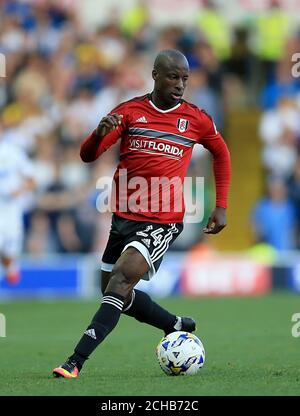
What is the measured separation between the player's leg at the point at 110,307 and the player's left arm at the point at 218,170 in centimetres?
70

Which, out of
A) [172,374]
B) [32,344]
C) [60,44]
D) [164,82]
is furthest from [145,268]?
[60,44]

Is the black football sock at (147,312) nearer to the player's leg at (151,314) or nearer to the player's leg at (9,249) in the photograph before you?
the player's leg at (151,314)

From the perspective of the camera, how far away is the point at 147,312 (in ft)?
26.9

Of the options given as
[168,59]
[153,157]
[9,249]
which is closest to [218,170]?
[153,157]

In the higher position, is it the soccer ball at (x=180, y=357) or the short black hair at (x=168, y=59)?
the short black hair at (x=168, y=59)

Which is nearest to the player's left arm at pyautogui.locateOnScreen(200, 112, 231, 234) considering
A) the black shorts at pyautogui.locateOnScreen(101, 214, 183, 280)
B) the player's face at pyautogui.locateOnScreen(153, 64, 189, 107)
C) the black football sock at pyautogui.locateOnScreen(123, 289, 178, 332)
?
the black shorts at pyautogui.locateOnScreen(101, 214, 183, 280)

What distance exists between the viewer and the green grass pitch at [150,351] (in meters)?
6.77

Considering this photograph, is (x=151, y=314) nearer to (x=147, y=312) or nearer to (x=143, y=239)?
(x=147, y=312)

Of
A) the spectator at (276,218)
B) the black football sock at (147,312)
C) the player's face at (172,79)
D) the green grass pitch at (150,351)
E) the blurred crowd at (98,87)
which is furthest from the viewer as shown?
the spectator at (276,218)

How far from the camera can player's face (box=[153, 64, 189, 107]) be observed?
762cm

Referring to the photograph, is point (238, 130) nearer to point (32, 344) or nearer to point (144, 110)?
point (32, 344)

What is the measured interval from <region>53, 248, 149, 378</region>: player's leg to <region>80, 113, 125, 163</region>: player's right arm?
72cm

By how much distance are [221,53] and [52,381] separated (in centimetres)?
1243

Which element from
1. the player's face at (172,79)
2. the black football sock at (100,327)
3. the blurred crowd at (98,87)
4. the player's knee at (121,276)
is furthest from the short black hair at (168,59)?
the blurred crowd at (98,87)
